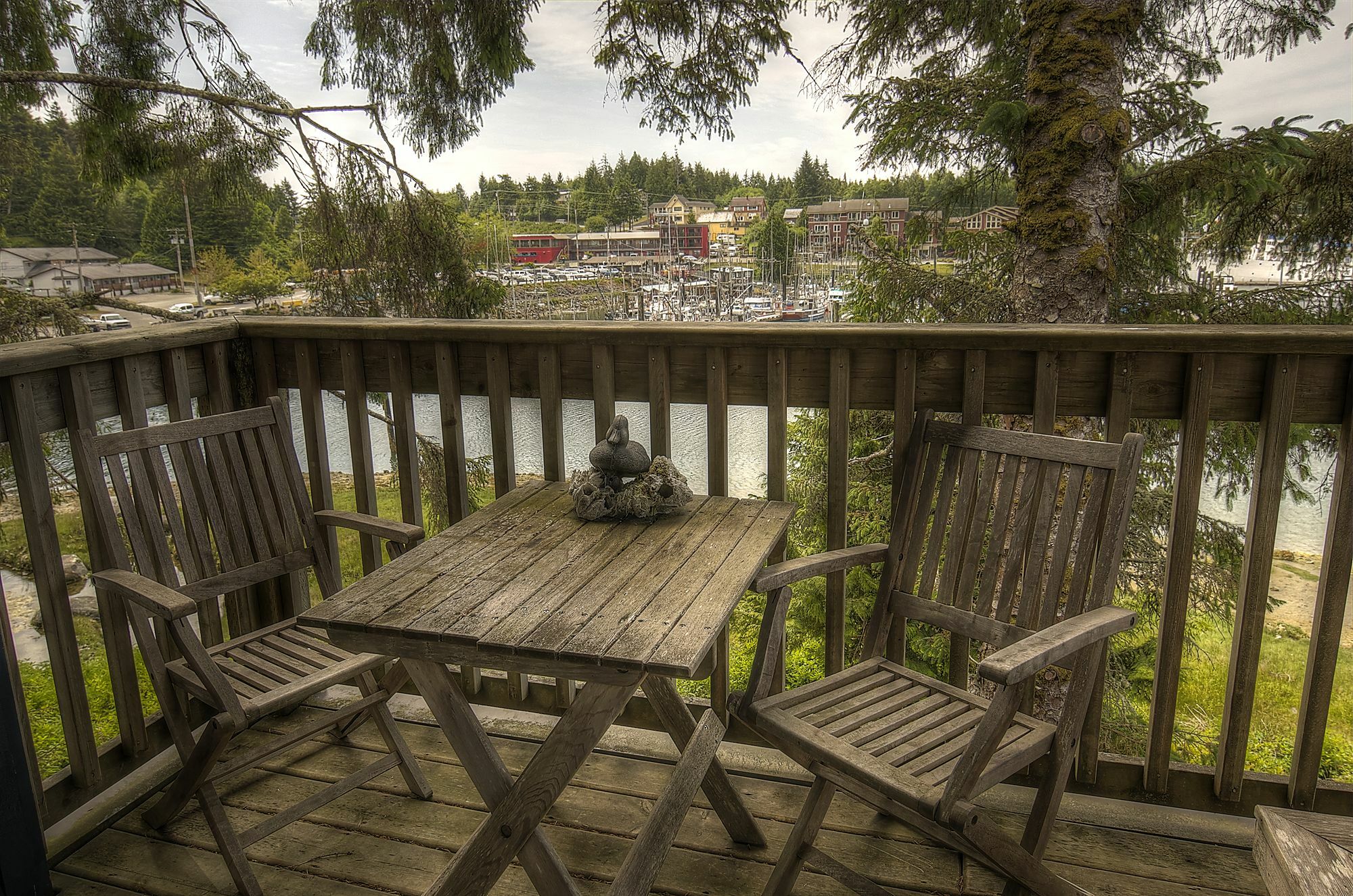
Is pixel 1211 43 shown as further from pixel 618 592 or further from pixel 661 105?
pixel 618 592

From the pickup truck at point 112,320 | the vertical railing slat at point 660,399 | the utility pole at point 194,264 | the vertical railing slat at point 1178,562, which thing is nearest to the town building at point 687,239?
the vertical railing slat at point 660,399

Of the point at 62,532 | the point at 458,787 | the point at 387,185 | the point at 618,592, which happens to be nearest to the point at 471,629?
the point at 618,592

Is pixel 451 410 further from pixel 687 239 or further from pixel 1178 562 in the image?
pixel 687 239

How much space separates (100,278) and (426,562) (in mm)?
7196

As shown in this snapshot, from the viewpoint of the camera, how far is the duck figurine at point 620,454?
1994mm

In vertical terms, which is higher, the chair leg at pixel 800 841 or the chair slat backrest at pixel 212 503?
the chair slat backrest at pixel 212 503

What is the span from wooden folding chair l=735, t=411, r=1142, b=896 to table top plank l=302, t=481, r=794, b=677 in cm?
18

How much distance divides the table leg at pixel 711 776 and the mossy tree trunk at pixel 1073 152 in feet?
10.6

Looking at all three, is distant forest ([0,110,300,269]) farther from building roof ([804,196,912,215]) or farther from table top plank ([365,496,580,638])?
table top plank ([365,496,580,638])

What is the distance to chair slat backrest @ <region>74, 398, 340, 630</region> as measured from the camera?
6.87 feet

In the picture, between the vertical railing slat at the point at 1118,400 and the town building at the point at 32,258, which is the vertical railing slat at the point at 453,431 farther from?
the town building at the point at 32,258

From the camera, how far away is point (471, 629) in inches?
58.0

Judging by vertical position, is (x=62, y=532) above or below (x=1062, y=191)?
below

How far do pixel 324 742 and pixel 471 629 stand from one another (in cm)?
139
